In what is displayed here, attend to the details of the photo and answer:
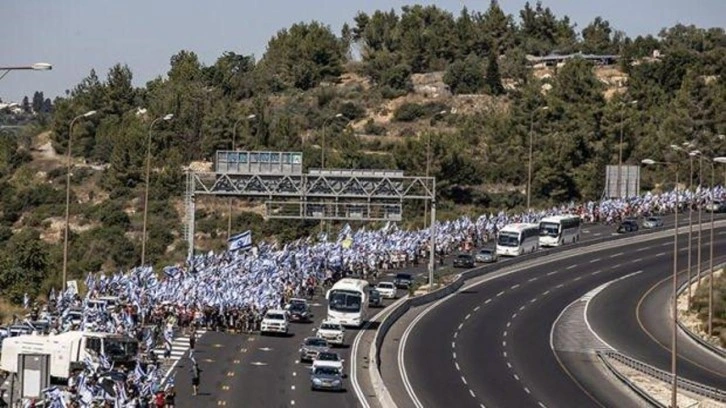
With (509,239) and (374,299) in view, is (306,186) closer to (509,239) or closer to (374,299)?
(374,299)

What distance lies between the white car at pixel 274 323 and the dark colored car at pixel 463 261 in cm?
3052

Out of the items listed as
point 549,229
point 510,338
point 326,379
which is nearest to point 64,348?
point 326,379

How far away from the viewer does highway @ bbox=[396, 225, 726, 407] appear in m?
59.6

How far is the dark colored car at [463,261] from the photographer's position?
98.1 metres

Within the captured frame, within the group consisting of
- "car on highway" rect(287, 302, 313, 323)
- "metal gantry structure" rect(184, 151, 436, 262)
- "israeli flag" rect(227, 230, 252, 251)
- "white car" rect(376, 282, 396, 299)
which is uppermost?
"metal gantry structure" rect(184, 151, 436, 262)

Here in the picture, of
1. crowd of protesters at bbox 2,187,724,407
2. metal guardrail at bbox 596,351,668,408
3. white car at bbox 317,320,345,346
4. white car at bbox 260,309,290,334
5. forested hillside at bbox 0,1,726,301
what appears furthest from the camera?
forested hillside at bbox 0,1,726,301

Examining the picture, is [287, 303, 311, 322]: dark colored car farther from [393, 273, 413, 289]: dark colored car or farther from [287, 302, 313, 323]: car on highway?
[393, 273, 413, 289]: dark colored car

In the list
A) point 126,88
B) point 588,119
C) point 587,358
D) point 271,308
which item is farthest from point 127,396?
point 126,88

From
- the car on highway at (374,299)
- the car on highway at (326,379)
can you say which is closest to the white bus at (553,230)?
the car on highway at (374,299)

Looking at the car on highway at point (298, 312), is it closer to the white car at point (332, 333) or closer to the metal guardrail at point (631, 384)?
the white car at point (332, 333)

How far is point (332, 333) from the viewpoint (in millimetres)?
66188

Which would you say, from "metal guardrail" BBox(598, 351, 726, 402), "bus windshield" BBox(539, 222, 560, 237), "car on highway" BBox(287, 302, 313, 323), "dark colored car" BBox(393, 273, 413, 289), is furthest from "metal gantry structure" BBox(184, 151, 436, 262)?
"metal guardrail" BBox(598, 351, 726, 402)

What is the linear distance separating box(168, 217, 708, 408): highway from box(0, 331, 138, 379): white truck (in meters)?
3.25

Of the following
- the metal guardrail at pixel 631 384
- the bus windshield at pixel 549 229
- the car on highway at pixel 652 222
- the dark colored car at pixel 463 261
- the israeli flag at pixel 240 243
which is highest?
the car on highway at pixel 652 222
